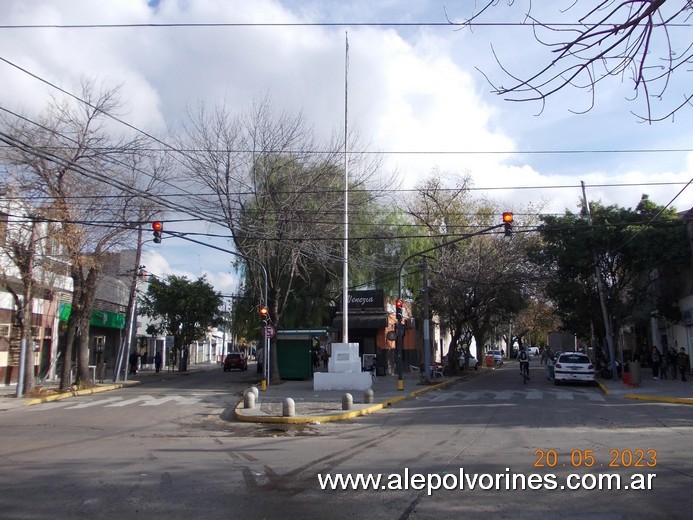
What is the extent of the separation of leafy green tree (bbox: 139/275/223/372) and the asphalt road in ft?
86.3

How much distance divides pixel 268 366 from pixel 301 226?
23.2 ft

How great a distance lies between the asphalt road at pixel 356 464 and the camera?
7.10m

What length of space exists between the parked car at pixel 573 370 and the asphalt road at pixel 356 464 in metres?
10.5

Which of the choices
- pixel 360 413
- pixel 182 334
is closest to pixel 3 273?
pixel 360 413

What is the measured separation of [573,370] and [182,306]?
26.6 meters

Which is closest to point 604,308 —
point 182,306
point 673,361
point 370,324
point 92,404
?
point 673,361

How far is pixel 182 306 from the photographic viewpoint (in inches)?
1719

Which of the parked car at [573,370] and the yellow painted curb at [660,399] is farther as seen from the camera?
the parked car at [573,370]

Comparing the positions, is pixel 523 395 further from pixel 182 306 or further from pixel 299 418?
pixel 182 306

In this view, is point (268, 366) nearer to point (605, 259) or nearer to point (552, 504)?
point (605, 259)

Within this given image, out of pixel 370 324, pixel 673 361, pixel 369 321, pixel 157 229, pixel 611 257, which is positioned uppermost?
pixel 611 257
